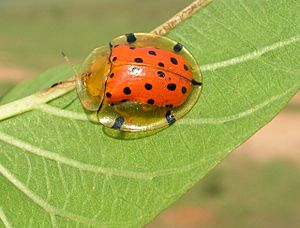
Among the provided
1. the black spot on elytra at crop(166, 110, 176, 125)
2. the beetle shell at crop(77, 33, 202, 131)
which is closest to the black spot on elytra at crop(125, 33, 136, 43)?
the beetle shell at crop(77, 33, 202, 131)

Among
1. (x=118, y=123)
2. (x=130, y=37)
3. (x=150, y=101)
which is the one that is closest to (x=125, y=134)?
(x=118, y=123)

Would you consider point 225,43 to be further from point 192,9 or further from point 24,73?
point 24,73

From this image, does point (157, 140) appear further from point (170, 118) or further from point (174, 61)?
point (174, 61)

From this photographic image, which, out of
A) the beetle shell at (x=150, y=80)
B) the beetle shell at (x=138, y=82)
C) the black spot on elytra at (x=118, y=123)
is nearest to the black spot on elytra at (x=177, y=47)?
the beetle shell at (x=138, y=82)

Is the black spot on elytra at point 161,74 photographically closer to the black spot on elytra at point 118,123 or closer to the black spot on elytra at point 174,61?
the black spot on elytra at point 174,61

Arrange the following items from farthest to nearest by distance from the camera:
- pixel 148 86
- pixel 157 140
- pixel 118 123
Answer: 1. pixel 148 86
2. pixel 118 123
3. pixel 157 140

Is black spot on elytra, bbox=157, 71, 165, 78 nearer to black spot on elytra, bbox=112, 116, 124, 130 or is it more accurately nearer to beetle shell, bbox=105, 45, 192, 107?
beetle shell, bbox=105, 45, 192, 107
